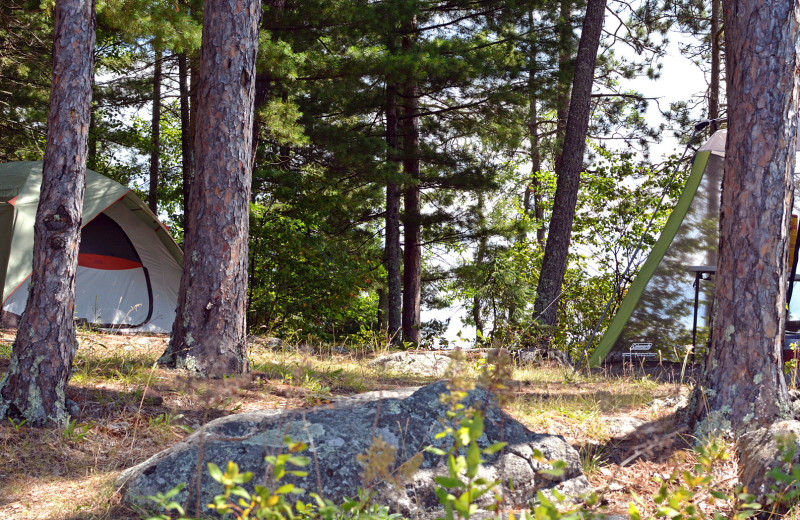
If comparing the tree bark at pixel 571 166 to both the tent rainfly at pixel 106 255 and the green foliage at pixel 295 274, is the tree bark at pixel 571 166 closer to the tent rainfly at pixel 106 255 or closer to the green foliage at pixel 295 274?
the green foliage at pixel 295 274

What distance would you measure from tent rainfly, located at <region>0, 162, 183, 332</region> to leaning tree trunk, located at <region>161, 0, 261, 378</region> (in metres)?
2.93

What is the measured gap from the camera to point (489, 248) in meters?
14.3

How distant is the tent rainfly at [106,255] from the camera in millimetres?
7363

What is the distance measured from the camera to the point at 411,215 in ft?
41.0

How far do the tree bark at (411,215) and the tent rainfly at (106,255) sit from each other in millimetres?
4726

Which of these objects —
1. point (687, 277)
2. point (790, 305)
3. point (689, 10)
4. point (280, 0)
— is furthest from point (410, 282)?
point (689, 10)

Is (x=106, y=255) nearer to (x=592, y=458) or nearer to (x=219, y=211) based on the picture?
(x=219, y=211)

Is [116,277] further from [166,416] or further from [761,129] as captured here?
[761,129]

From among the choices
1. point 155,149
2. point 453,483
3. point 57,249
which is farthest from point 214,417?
point 155,149

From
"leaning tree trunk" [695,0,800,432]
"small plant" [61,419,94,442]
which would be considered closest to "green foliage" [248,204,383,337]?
"small plant" [61,419,94,442]

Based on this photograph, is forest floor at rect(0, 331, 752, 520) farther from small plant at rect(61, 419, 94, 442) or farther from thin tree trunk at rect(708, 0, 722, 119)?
thin tree trunk at rect(708, 0, 722, 119)

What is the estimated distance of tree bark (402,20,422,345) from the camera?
1198cm

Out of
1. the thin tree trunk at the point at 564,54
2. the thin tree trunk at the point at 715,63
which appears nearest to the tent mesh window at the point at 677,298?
the thin tree trunk at the point at 564,54

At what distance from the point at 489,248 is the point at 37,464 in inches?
467
